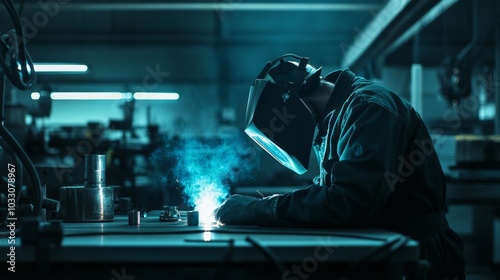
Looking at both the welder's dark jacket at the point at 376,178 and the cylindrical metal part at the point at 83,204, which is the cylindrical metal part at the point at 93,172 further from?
the welder's dark jacket at the point at 376,178

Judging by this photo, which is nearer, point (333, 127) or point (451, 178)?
point (333, 127)

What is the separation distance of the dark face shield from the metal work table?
44 centimetres

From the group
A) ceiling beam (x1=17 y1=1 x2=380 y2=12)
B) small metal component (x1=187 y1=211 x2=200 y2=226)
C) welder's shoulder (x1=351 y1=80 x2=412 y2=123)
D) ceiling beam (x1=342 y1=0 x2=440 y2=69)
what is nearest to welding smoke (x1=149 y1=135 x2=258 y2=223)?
small metal component (x1=187 y1=211 x2=200 y2=226)

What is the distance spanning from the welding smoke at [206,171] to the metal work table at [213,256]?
653mm

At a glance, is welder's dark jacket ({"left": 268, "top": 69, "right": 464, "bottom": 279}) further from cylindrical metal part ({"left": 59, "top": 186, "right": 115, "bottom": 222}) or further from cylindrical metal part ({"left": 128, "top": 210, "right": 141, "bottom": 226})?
cylindrical metal part ({"left": 59, "top": 186, "right": 115, "bottom": 222})

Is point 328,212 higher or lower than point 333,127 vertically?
lower

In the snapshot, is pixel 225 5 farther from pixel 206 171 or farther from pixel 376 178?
pixel 376 178

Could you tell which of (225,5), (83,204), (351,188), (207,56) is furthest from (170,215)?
(207,56)

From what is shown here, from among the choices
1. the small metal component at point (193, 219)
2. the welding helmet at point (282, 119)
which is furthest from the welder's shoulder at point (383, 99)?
the small metal component at point (193, 219)

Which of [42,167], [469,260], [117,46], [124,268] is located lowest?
[469,260]

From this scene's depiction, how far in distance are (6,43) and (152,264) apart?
0.94 meters

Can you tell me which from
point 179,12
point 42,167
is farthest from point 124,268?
point 179,12

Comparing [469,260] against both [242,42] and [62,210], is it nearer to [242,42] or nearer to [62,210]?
[62,210]

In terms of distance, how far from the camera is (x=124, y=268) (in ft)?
3.81
